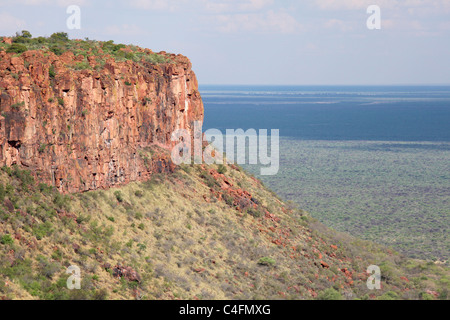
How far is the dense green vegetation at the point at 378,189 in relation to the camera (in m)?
83.9

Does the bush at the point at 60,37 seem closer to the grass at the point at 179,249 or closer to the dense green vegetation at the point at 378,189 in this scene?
the grass at the point at 179,249

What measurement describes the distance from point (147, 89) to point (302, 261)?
57.9 feet

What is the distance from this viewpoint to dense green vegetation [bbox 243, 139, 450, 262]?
8388 centimetres

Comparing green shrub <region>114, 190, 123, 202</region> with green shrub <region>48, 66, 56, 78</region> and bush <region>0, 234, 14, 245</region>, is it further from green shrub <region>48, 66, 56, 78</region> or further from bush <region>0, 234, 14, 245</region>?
bush <region>0, 234, 14, 245</region>

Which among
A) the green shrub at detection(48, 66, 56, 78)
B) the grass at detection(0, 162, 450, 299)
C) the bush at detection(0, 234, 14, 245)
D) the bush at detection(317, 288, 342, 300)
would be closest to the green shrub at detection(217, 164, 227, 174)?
the grass at detection(0, 162, 450, 299)

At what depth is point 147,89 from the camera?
5247cm

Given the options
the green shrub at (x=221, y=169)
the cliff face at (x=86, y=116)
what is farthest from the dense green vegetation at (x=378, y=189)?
the cliff face at (x=86, y=116)

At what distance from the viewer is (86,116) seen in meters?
44.3

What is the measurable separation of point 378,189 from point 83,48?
247 ft

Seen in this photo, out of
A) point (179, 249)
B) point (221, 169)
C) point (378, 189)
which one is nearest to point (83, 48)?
point (221, 169)

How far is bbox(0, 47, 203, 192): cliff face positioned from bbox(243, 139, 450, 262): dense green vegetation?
34579 mm

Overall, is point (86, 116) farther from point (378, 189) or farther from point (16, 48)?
point (378, 189)
